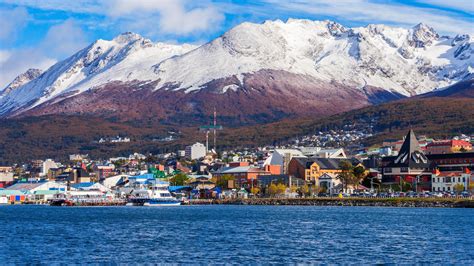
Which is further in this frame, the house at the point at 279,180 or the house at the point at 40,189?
the house at the point at 40,189

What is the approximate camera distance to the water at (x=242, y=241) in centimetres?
4247

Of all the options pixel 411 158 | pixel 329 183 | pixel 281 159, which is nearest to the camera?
pixel 329 183

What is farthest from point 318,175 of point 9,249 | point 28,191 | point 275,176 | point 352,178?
point 9,249

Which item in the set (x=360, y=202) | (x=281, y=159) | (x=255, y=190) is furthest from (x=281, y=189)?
(x=281, y=159)

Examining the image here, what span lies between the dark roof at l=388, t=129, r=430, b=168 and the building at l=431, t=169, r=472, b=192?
6167mm

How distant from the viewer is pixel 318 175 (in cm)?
13912

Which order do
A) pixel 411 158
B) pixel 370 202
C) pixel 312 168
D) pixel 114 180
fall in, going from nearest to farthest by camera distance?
pixel 370 202
pixel 411 158
pixel 312 168
pixel 114 180

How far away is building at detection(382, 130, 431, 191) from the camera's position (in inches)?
5089

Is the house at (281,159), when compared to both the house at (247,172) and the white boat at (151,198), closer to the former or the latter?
the house at (247,172)

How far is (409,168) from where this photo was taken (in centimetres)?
13162

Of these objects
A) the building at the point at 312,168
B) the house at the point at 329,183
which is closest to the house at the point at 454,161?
the building at the point at 312,168

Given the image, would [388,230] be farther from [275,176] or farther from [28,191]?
[28,191]

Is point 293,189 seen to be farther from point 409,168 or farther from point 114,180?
point 114,180

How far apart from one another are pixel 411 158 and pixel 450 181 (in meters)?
10.7
